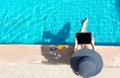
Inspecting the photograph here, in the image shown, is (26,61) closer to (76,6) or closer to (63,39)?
(63,39)

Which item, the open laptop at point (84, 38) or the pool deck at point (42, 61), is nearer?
the open laptop at point (84, 38)

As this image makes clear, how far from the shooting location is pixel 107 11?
8922mm

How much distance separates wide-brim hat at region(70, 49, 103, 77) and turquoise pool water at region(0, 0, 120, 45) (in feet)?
5.88

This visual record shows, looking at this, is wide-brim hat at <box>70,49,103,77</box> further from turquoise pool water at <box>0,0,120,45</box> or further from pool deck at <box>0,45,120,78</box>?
turquoise pool water at <box>0,0,120,45</box>

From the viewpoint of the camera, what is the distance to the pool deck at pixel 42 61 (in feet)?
26.3

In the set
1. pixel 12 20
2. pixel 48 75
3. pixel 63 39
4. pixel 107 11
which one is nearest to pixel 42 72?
pixel 48 75

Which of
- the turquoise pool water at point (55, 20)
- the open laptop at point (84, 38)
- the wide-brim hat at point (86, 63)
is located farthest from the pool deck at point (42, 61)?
the wide-brim hat at point (86, 63)

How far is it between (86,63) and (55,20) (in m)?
3.05

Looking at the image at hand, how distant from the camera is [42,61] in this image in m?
8.15

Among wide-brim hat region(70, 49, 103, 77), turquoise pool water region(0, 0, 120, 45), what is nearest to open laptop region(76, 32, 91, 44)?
wide-brim hat region(70, 49, 103, 77)

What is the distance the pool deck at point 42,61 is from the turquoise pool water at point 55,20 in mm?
539

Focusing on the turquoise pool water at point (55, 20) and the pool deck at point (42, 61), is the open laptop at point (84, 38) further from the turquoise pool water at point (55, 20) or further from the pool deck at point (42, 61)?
the turquoise pool water at point (55, 20)

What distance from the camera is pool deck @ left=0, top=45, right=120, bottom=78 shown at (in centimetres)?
802

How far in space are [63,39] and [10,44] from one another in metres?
1.75
